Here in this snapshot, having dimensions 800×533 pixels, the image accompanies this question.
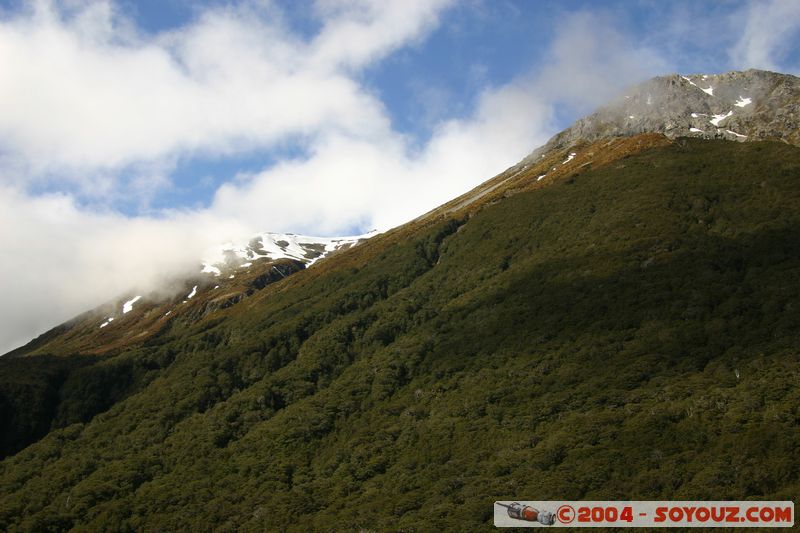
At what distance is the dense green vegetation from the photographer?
93.1 meters

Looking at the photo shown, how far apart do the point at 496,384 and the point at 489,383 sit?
1.70m

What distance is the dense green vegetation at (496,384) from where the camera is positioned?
93125 millimetres

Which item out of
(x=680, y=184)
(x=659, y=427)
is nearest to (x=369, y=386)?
(x=659, y=427)

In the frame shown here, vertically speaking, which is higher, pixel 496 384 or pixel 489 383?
pixel 489 383

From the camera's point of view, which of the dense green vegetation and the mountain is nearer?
the dense green vegetation

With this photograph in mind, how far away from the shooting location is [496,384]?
123m

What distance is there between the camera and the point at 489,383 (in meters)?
124

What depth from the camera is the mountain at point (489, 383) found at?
9375cm

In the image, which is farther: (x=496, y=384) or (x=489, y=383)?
(x=489, y=383)

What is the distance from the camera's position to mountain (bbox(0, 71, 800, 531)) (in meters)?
93.8

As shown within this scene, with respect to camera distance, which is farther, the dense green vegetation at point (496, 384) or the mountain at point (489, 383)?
the mountain at point (489, 383)

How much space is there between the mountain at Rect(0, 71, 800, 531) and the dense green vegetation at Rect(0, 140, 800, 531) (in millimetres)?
462

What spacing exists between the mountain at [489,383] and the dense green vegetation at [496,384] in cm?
46

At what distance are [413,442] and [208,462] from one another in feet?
149
